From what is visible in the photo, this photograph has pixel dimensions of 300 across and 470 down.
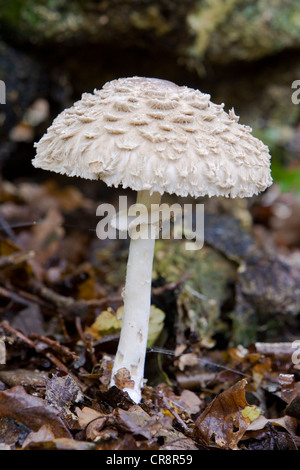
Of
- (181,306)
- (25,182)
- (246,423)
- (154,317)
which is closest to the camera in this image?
(246,423)

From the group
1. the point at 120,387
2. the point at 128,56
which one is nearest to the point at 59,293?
the point at 120,387

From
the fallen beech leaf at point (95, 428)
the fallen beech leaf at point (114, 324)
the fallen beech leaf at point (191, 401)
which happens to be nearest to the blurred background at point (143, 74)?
the fallen beech leaf at point (114, 324)

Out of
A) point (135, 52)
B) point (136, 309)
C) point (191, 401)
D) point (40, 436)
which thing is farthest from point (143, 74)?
point (40, 436)

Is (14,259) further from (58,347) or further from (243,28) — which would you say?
(243,28)

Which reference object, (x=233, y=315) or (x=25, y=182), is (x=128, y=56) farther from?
(x=233, y=315)

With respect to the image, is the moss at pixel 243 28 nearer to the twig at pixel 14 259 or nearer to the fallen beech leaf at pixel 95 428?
the twig at pixel 14 259
